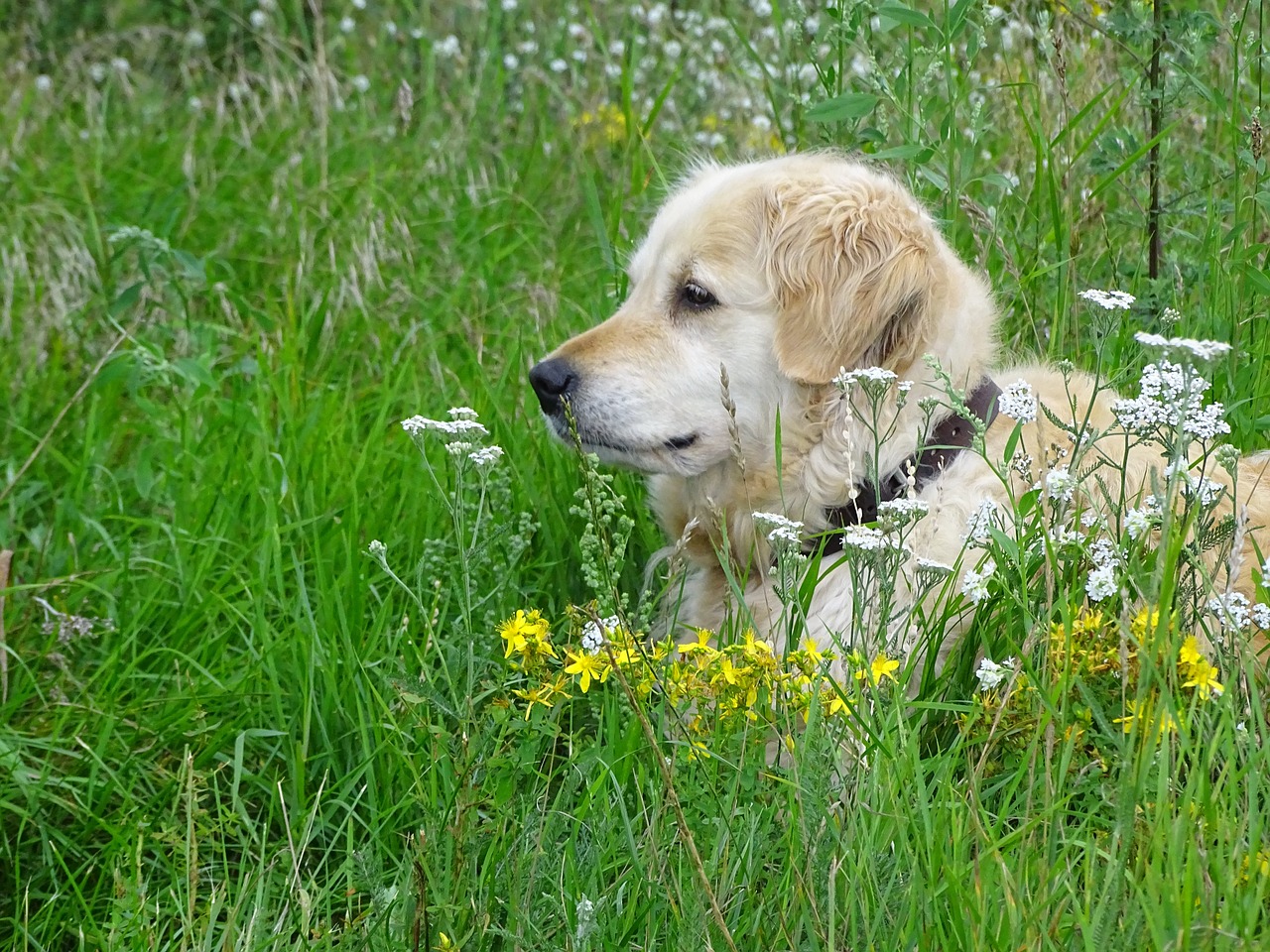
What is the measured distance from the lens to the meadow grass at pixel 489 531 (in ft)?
5.72

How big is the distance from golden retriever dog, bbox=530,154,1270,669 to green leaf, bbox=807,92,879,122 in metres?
0.14

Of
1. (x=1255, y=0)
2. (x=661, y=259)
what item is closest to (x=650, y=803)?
(x=661, y=259)

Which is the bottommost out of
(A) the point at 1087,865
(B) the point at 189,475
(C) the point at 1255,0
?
(B) the point at 189,475

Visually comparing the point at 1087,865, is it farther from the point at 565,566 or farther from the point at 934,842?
the point at 565,566

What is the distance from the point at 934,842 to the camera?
165 cm

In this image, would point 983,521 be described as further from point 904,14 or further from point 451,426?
point 904,14

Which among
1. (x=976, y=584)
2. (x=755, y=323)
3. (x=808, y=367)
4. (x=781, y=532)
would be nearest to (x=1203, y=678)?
(x=976, y=584)

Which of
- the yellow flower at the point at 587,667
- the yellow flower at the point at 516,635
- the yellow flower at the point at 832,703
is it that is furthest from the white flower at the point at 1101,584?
the yellow flower at the point at 516,635

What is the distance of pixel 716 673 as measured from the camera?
1.95 meters

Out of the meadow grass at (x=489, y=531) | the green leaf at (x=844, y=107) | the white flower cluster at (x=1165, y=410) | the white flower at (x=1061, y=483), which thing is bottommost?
the meadow grass at (x=489, y=531)

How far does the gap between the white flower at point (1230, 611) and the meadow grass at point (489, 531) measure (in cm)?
7

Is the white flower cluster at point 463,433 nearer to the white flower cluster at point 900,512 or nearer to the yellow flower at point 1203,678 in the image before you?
the white flower cluster at point 900,512

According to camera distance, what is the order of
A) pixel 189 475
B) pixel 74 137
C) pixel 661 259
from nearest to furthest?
pixel 661 259
pixel 189 475
pixel 74 137

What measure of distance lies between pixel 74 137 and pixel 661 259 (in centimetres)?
353
